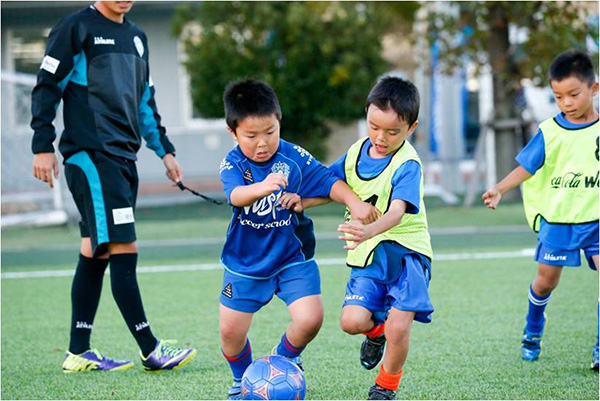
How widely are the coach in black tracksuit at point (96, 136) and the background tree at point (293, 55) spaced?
11.5 metres

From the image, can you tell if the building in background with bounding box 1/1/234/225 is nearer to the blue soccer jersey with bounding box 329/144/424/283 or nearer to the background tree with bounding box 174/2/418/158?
the background tree with bounding box 174/2/418/158

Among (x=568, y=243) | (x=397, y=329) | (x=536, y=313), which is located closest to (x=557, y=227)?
(x=568, y=243)

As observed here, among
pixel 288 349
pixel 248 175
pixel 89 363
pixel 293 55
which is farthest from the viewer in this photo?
pixel 293 55

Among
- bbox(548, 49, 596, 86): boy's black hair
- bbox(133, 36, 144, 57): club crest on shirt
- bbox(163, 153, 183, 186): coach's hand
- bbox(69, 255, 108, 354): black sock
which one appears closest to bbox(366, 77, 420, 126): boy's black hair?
bbox(548, 49, 596, 86): boy's black hair

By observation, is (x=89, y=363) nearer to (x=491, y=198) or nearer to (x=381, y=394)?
(x=381, y=394)

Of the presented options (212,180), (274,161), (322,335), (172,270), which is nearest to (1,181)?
(172,270)

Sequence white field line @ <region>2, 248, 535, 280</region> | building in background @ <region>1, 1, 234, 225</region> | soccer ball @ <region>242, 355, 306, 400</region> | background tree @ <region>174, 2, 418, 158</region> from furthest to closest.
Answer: building in background @ <region>1, 1, 234, 225</region> → background tree @ <region>174, 2, 418, 158</region> → white field line @ <region>2, 248, 535, 280</region> → soccer ball @ <region>242, 355, 306, 400</region>

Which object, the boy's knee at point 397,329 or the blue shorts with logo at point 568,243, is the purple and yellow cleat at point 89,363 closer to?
the boy's knee at point 397,329

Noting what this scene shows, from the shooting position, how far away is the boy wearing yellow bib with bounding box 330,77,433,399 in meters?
3.76

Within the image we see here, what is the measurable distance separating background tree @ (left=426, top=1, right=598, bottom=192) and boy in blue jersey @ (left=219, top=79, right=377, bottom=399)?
31.4 ft

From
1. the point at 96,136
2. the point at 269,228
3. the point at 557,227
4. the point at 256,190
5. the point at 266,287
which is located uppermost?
the point at 96,136

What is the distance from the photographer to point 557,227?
14.9 ft

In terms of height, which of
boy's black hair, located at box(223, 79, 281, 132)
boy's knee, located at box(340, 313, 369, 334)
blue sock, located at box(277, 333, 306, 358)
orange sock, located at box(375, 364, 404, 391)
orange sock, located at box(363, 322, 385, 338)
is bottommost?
orange sock, located at box(375, 364, 404, 391)

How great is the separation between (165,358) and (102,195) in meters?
0.95
